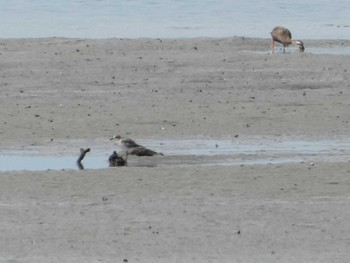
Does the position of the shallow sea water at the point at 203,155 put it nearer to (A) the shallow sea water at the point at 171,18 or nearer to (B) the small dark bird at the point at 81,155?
(B) the small dark bird at the point at 81,155

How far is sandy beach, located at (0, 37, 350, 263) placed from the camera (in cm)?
1042

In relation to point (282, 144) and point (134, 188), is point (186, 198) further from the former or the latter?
point (282, 144)

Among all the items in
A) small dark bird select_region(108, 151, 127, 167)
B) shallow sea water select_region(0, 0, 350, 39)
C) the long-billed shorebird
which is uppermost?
shallow sea water select_region(0, 0, 350, 39)

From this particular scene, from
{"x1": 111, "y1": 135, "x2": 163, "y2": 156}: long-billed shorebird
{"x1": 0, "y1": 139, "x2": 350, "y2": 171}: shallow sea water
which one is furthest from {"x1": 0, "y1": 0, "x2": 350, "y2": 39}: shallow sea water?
{"x1": 111, "y1": 135, "x2": 163, "y2": 156}: long-billed shorebird

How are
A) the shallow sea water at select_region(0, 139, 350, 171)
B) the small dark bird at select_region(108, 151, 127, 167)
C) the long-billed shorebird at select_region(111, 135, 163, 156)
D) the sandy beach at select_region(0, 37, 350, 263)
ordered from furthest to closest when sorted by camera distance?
the long-billed shorebird at select_region(111, 135, 163, 156)
the shallow sea water at select_region(0, 139, 350, 171)
the small dark bird at select_region(108, 151, 127, 167)
the sandy beach at select_region(0, 37, 350, 263)

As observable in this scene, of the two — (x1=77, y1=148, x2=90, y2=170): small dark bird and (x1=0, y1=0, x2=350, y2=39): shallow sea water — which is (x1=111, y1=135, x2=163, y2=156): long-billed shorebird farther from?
(x1=0, y1=0, x2=350, y2=39): shallow sea water

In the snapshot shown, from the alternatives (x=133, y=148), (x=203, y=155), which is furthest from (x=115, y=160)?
(x=203, y=155)

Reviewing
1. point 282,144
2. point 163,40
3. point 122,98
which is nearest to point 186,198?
point 282,144

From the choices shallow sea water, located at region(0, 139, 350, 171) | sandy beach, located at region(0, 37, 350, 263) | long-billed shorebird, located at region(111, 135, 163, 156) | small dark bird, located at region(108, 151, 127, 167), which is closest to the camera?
sandy beach, located at region(0, 37, 350, 263)

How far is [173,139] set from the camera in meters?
15.9

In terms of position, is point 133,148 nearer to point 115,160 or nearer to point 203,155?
point 115,160

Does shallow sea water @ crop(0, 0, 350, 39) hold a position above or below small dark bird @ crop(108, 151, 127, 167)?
above

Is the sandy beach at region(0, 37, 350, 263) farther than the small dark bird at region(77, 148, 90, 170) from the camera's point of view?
No

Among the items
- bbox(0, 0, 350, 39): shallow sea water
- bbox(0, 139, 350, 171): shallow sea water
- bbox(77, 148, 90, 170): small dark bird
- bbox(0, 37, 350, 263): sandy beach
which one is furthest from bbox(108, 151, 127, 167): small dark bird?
bbox(0, 0, 350, 39): shallow sea water
